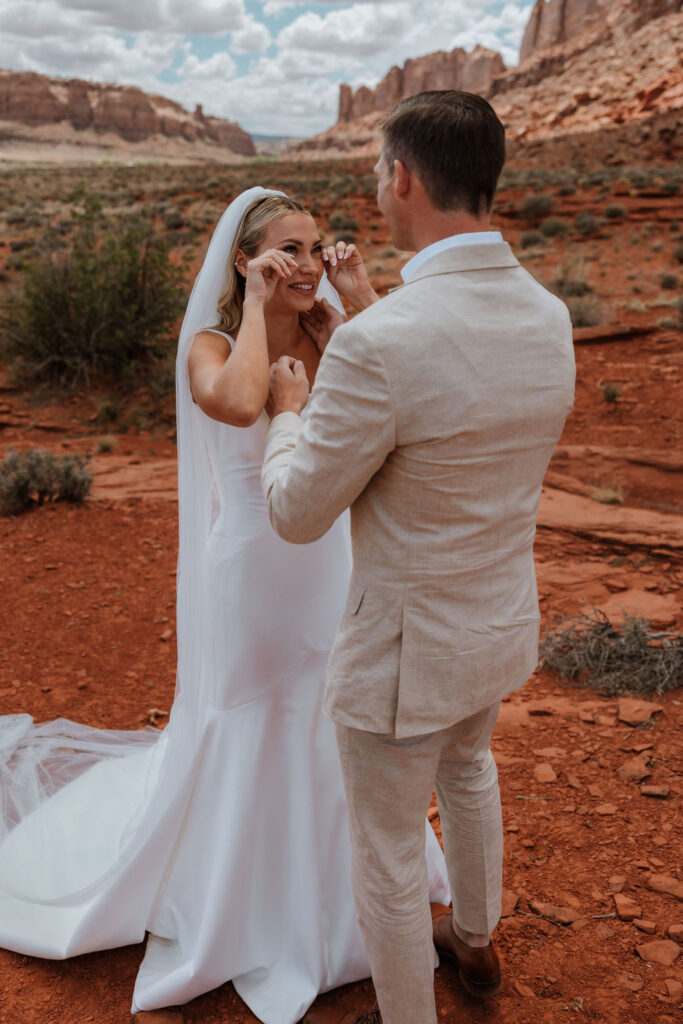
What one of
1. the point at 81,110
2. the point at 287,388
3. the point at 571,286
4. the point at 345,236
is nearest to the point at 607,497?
the point at 287,388

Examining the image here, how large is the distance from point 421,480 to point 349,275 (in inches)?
43.5

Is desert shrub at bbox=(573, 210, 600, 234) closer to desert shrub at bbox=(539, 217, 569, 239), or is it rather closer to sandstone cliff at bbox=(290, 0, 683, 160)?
desert shrub at bbox=(539, 217, 569, 239)

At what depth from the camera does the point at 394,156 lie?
57.2 inches

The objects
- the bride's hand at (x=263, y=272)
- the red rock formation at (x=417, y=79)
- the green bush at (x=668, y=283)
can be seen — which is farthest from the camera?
→ the red rock formation at (x=417, y=79)

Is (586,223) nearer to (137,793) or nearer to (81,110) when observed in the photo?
(137,793)

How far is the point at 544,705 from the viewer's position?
3828 mm

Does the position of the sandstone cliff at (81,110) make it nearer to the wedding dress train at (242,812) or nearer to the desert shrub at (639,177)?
the desert shrub at (639,177)

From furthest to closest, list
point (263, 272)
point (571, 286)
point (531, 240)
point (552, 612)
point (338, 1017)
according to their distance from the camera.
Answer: point (531, 240)
point (571, 286)
point (552, 612)
point (338, 1017)
point (263, 272)

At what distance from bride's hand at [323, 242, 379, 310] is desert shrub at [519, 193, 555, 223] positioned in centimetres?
1922

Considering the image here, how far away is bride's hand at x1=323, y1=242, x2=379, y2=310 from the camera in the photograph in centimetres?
232

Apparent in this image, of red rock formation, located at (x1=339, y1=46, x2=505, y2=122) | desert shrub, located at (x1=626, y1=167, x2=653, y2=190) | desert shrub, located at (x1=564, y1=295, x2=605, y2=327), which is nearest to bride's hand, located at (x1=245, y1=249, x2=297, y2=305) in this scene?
desert shrub, located at (x1=564, y1=295, x2=605, y2=327)

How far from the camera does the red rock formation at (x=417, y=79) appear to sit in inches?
3720

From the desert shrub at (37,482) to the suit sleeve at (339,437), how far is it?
5.22m

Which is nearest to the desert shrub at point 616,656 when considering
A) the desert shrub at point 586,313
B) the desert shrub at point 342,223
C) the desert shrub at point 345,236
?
the desert shrub at point 586,313
